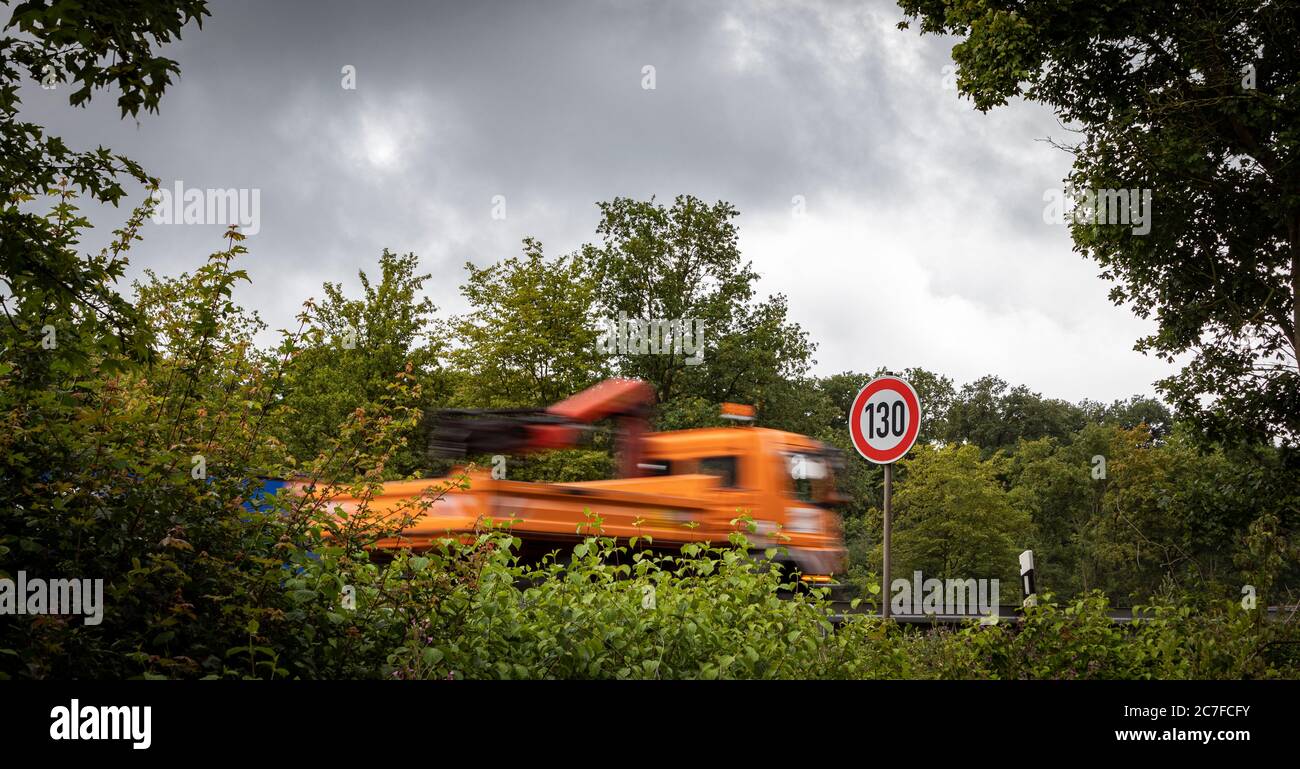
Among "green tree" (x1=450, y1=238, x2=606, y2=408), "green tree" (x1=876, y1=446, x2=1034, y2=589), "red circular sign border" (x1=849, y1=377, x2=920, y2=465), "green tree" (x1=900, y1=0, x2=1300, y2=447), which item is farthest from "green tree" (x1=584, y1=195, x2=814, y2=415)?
"red circular sign border" (x1=849, y1=377, x2=920, y2=465)

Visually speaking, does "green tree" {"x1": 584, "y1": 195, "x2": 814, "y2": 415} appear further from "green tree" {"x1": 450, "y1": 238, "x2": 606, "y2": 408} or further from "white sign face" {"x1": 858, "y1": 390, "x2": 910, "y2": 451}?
"white sign face" {"x1": 858, "y1": 390, "x2": 910, "y2": 451}

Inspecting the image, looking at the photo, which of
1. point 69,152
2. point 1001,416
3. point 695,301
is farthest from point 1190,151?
point 1001,416

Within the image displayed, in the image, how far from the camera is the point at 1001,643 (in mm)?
6277

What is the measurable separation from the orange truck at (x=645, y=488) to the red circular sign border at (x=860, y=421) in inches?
84.1

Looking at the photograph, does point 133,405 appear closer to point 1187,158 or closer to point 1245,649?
point 1245,649

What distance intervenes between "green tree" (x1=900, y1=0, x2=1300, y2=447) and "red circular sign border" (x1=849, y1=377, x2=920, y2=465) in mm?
8962

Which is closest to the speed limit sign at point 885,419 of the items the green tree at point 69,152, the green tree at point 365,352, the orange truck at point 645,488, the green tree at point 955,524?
the orange truck at point 645,488

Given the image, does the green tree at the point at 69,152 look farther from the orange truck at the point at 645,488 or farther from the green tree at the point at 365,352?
the green tree at the point at 365,352

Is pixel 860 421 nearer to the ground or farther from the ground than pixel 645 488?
farther from the ground

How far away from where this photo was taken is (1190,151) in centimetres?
1700

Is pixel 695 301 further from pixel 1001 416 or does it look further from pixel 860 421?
pixel 1001 416

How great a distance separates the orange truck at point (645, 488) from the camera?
12.6 meters

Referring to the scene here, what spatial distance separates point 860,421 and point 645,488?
7144mm
